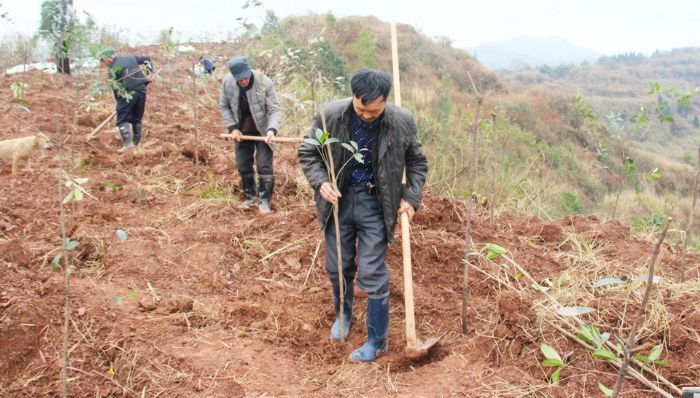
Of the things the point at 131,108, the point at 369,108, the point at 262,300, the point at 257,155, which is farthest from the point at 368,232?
the point at 131,108

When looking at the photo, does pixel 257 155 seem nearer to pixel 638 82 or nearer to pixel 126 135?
pixel 126 135

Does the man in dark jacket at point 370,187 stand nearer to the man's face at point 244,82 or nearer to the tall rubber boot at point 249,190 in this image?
the man's face at point 244,82

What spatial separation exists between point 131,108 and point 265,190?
2399mm

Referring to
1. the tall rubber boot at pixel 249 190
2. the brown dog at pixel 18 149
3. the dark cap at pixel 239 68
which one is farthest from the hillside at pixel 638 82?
the brown dog at pixel 18 149

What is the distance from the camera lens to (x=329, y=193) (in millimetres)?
2742

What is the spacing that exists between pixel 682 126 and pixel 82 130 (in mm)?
40546

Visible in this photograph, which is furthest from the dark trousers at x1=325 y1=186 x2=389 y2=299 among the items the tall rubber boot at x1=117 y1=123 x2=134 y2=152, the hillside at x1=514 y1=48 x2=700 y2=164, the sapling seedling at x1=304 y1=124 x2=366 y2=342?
the hillside at x1=514 y1=48 x2=700 y2=164

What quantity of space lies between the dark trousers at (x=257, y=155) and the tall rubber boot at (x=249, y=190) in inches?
4.1

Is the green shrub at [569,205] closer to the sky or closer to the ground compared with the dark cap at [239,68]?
closer to the ground

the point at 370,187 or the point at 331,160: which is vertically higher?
the point at 331,160

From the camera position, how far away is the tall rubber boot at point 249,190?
507 centimetres

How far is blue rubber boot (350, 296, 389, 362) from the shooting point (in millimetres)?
2879

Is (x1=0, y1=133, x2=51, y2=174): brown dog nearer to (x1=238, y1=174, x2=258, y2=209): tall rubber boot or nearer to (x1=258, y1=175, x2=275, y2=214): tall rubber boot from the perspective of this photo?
(x1=238, y1=174, x2=258, y2=209): tall rubber boot

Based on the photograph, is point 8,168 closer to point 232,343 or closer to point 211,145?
point 211,145
